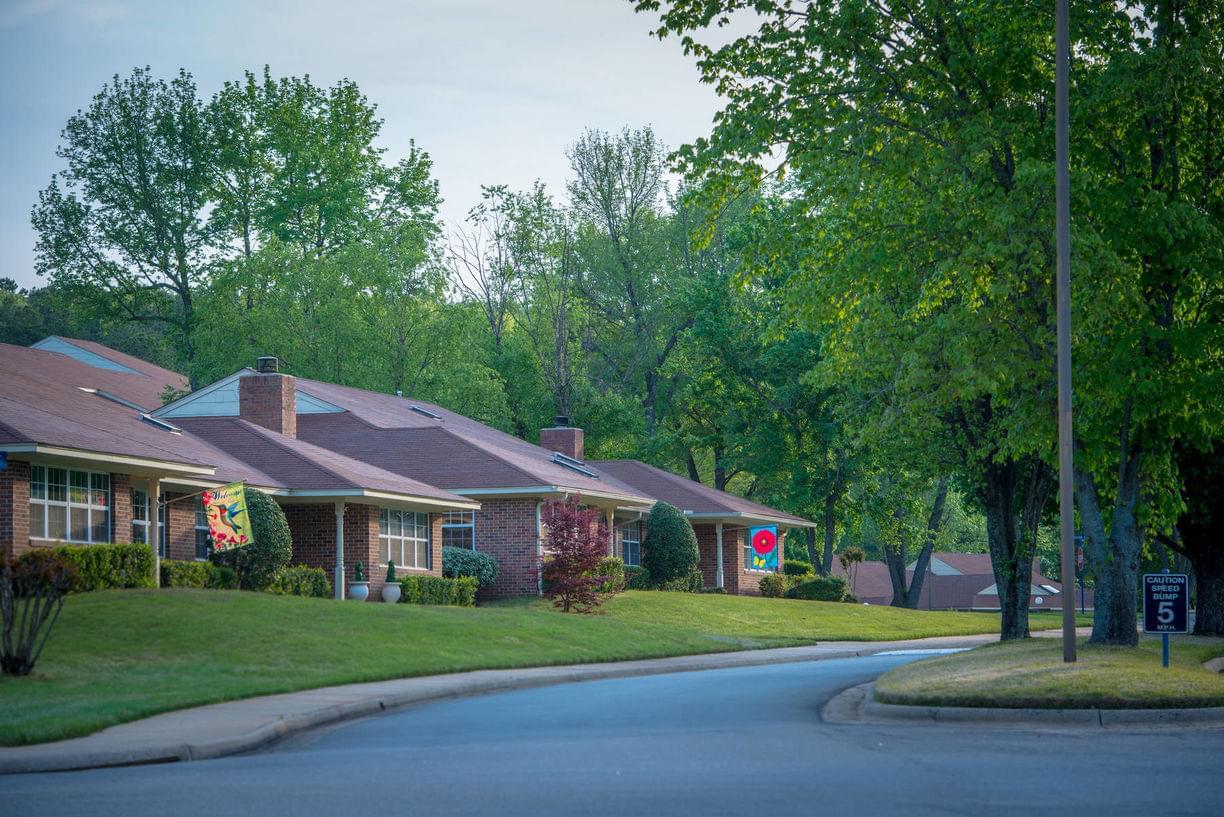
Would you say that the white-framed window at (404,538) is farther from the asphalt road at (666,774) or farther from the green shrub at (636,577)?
the asphalt road at (666,774)

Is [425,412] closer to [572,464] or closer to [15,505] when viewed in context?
[572,464]

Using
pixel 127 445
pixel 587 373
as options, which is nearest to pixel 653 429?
pixel 587 373

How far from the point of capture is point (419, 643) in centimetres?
2797

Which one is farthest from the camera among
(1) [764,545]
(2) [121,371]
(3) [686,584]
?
(2) [121,371]

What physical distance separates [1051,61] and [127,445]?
66.1ft

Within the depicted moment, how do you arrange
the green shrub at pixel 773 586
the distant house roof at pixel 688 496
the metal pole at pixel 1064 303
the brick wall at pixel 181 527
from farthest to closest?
the green shrub at pixel 773 586
the distant house roof at pixel 688 496
the brick wall at pixel 181 527
the metal pole at pixel 1064 303

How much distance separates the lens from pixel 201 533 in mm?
35875

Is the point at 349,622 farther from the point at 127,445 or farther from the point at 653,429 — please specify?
the point at 653,429

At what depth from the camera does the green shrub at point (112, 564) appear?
28.7 m

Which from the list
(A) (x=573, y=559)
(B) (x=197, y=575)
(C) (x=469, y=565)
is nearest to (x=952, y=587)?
(C) (x=469, y=565)

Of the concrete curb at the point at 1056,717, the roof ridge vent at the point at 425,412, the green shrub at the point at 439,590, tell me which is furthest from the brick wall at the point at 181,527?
the concrete curb at the point at 1056,717

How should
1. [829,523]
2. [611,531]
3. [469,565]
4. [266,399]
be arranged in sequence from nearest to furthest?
[469,565] → [266,399] → [611,531] → [829,523]

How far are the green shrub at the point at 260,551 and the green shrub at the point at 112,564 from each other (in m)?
2.99

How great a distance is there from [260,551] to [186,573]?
207cm
